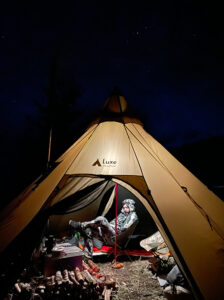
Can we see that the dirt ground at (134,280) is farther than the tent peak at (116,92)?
No

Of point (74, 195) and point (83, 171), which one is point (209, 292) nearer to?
point (74, 195)

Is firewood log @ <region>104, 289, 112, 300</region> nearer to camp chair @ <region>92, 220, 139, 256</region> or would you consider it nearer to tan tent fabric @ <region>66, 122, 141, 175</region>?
camp chair @ <region>92, 220, 139, 256</region>

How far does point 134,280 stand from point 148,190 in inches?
82.5

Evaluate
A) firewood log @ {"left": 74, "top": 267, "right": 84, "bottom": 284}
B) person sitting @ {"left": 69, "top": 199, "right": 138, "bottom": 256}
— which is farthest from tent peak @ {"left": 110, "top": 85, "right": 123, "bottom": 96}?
firewood log @ {"left": 74, "top": 267, "right": 84, "bottom": 284}

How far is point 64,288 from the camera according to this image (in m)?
2.65

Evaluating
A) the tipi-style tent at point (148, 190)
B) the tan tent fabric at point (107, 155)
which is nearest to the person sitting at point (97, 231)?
the tipi-style tent at point (148, 190)

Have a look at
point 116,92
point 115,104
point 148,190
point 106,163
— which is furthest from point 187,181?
point 116,92

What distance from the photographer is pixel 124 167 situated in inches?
119

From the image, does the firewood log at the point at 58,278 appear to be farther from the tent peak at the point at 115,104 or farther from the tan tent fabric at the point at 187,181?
the tent peak at the point at 115,104

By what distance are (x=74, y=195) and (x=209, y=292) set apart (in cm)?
200

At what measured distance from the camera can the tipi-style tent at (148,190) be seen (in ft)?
6.86

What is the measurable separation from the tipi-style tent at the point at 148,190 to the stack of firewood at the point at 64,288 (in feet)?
3.09

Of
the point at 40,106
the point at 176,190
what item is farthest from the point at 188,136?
the point at 176,190

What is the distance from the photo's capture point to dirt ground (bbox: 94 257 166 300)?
9.66 ft
